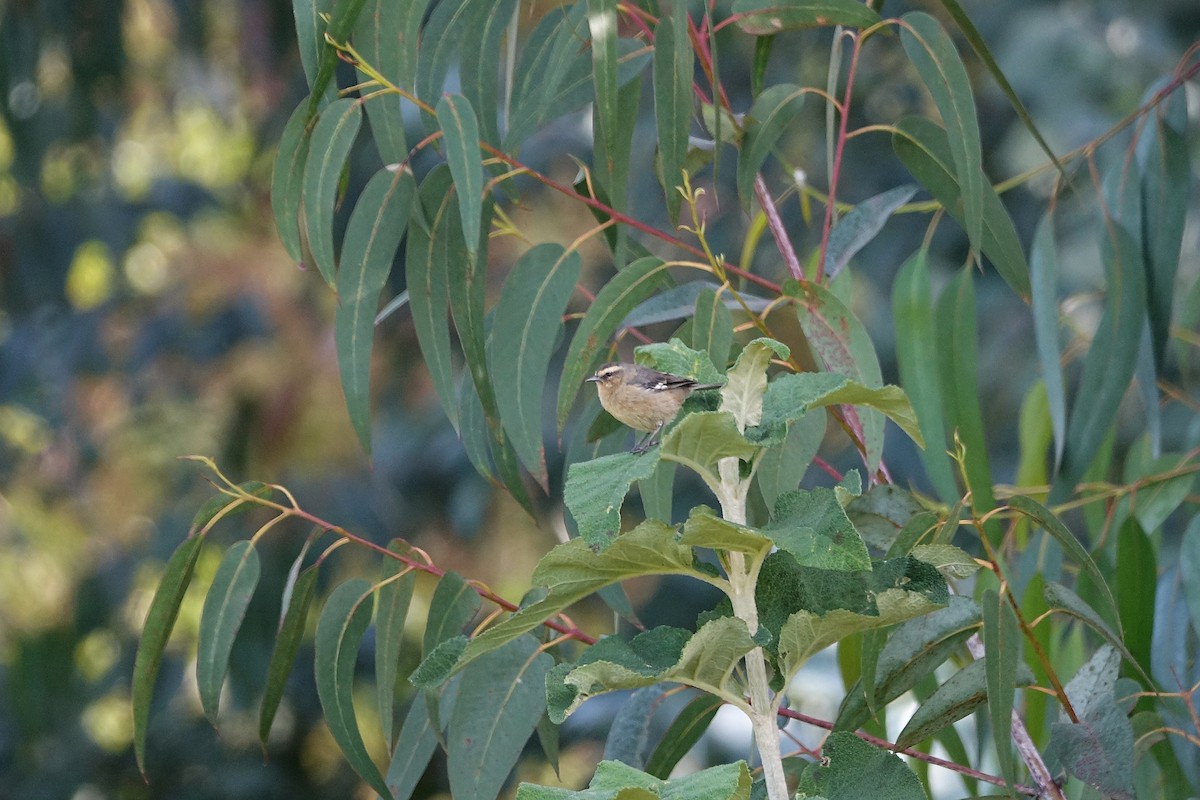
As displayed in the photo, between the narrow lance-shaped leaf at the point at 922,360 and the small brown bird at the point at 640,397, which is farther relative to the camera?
the narrow lance-shaped leaf at the point at 922,360

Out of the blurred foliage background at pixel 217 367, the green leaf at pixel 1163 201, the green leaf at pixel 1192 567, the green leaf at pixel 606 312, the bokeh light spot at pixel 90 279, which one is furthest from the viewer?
the bokeh light spot at pixel 90 279

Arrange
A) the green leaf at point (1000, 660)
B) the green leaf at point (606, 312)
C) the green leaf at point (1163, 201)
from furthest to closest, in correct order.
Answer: the green leaf at point (1163, 201) → the green leaf at point (606, 312) → the green leaf at point (1000, 660)

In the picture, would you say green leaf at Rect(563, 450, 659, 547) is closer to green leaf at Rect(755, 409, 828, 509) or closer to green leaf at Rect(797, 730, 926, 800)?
green leaf at Rect(797, 730, 926, 800)

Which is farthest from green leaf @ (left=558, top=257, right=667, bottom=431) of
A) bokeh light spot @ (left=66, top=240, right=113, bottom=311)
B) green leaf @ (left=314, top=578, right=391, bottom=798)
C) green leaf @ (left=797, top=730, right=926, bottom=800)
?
bokeh light spot @ (left=66, top=240, right=113, bottom=311)

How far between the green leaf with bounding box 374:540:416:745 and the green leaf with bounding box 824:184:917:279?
0.42 metres

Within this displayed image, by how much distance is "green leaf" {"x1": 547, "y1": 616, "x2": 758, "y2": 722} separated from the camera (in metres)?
0.67

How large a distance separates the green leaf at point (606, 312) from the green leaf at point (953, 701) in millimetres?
325

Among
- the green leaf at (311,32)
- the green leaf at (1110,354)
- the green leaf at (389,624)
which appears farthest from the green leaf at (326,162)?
the green leaf at (1110,354)

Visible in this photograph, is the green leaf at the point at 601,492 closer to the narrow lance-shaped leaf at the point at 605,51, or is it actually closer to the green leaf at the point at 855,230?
the narrow lance-shaped leaf at the point at 605,51

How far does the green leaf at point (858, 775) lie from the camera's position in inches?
28.1

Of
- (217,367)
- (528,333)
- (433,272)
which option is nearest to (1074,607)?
(528,333)

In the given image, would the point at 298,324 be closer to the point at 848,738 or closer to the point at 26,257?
the point at 26,257

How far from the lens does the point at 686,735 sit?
1105mm

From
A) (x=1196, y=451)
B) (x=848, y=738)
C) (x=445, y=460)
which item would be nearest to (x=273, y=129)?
(x=445, y=460)
